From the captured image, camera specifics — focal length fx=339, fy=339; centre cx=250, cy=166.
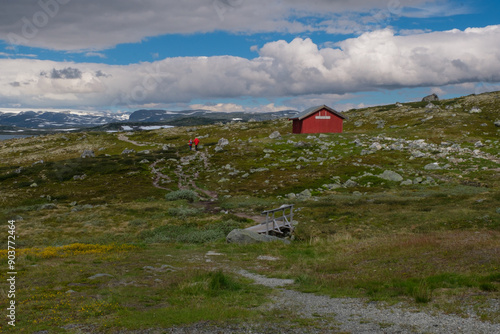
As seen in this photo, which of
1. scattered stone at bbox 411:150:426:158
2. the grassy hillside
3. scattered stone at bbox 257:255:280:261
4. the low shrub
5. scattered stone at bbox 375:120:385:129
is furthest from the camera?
scattered stone at bbox 375:120:385:129

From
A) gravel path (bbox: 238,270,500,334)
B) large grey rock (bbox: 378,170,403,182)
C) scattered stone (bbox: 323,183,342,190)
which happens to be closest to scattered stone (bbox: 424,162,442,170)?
large grey rock (bbox: 378,170,403,182)

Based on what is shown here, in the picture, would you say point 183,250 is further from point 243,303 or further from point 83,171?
point 83,171

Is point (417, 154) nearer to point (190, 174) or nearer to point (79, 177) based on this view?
point (190, 174)

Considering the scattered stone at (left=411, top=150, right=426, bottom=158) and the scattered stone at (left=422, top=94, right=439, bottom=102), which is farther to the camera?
the scattered stone at (left=422, top=94, right=439, bottom=102)

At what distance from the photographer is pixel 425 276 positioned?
43.4 ft

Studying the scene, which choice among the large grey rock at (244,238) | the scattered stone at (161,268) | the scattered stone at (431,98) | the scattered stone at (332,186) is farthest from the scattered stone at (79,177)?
the scattered stone at (431,98)

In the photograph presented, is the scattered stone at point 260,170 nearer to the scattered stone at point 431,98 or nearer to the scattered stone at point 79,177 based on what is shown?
the scattered stone at point 79,177

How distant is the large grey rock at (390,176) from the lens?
48688 millimetres

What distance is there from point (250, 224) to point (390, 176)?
26613 mm

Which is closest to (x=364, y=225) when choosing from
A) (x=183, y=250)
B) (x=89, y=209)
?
(x=183, y=250)

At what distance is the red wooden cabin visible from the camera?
3386 inches

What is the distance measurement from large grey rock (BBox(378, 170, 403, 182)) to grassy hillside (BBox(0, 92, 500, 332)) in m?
0.25

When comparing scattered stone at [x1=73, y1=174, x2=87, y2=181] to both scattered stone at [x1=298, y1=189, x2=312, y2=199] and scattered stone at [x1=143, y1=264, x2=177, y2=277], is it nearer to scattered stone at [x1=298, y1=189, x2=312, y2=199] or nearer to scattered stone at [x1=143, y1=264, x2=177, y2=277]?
scattered stone at [x1=298, y1=189, x2=312, y2=199]

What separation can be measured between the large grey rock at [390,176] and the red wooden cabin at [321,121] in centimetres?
3778
